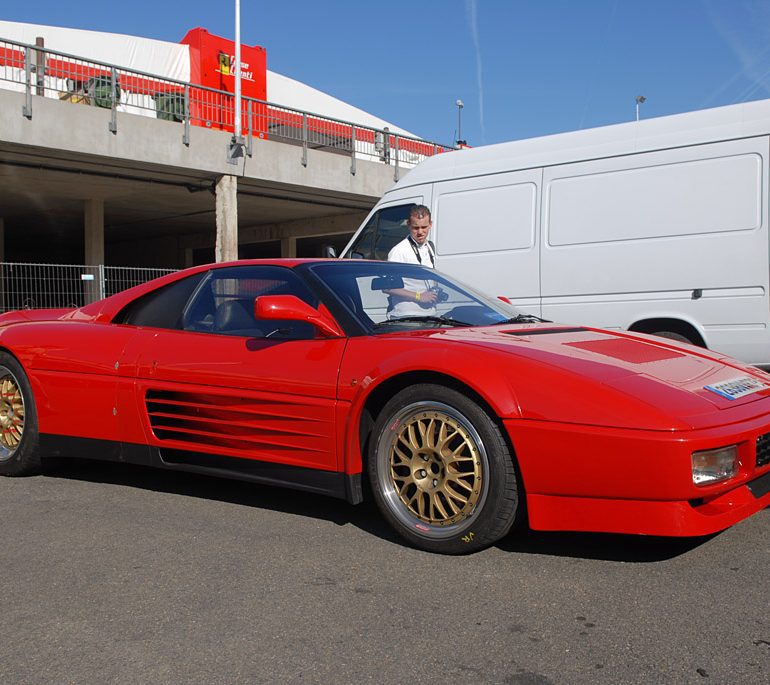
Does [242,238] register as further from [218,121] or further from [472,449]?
[472,449]

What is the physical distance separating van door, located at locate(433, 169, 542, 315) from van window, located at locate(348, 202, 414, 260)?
35cm

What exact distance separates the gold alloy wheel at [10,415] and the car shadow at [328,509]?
0.22 metres

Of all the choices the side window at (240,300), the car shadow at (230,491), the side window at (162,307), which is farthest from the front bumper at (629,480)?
the side window at (162,307)

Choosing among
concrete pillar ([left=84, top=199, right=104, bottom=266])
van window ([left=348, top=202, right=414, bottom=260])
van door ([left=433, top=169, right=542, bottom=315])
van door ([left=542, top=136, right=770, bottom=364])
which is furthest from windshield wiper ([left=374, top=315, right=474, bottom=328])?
concrete pillar ([left=84, top=199, right=104, bottom=266])

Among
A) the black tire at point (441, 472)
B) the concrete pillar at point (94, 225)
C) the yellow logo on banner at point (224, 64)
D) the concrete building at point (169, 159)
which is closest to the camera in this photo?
the black tire at point (441, 472)

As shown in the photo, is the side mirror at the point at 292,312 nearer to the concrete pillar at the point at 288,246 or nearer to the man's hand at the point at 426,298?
the man's hand at the point at 426,298

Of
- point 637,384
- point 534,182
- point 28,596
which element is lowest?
point 28,596

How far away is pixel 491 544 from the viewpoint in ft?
10.4

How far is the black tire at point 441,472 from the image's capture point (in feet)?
10.1

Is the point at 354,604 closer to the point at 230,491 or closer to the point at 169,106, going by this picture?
the point at 230,491

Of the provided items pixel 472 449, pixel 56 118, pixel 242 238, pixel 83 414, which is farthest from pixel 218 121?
pixel 472 449

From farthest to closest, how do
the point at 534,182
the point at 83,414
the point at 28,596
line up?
1. the point at 534,182
2. the point at 83,414
3. the point at 28,596

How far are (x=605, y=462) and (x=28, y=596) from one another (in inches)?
77.8

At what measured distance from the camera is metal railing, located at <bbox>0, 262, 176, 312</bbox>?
15.5 metres
